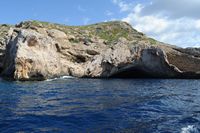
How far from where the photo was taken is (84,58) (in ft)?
221

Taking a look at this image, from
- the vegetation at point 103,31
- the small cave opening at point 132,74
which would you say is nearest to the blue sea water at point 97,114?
the small cave opening at point 132,74

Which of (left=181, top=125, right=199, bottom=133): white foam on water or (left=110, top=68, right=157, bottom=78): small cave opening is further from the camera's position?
(left=110, top=68, right=157, bottom=78): small cave opening

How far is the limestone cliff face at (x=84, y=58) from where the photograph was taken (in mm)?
55188

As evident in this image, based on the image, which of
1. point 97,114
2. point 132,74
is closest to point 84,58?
point 132,74

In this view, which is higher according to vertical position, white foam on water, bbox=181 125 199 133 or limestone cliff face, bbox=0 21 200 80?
limestone cliff face, bbox=0 21 200 80

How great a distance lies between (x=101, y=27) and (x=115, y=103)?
6003 centimetres

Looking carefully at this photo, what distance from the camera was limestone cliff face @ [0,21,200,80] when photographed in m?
55.2

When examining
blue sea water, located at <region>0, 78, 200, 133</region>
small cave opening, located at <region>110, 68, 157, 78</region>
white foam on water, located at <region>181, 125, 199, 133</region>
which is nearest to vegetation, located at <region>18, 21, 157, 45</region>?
small cave opening, located at <region>110, 68, 157, 78</region>

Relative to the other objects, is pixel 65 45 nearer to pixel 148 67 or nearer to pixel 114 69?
pixel 114 69

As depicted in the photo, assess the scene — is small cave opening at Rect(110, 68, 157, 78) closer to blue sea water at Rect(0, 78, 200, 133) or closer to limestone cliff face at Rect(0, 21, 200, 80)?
limestone cliff face at Rect(0, 21, 200, 80)

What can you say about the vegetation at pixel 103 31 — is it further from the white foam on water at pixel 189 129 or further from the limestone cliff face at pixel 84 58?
the white foam on water at pixel 189 129

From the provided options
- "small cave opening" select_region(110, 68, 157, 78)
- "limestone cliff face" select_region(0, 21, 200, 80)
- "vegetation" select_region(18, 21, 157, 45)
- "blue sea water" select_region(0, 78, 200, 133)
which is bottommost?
"blue sea water" select_region(0, 78, 200, 133)

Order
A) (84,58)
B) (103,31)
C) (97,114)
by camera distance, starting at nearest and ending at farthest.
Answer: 1. (97,114)
2. (84,58)
3. (103,31)

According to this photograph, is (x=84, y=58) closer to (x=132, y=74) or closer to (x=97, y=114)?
(x=132, y=74)
